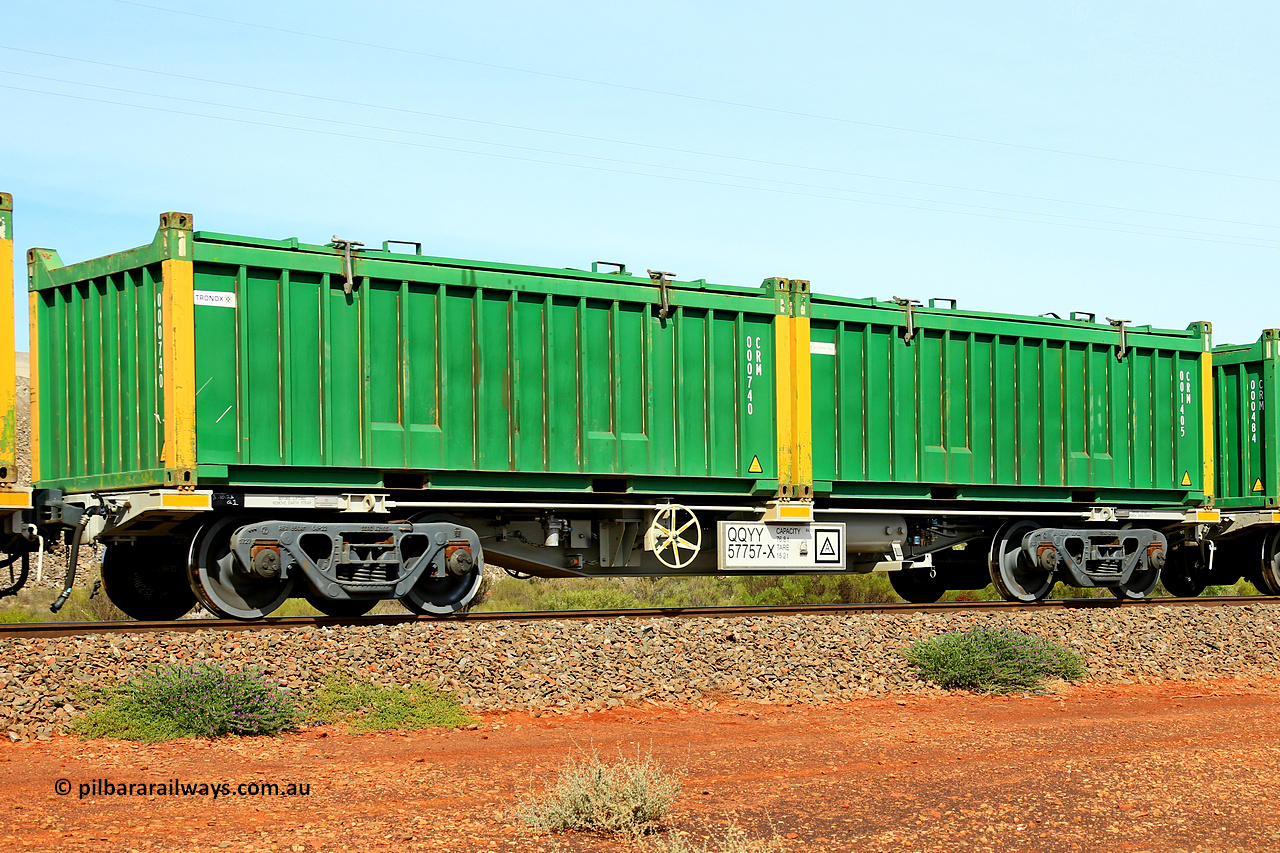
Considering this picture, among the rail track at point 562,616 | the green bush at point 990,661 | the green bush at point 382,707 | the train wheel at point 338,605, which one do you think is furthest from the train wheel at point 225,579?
the green bush at point 990,661

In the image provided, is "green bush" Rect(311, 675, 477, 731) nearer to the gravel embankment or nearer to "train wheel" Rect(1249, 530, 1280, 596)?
the gravel embankment

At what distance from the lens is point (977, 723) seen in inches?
391

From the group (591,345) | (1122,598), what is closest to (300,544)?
(591,345)

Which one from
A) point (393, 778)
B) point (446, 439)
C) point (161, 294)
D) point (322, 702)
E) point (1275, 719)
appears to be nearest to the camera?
point (393, 778)

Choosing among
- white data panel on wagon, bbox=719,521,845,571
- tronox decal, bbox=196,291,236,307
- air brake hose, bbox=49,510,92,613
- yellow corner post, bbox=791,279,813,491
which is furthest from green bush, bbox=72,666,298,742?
yellow corner post, bbox=791,279,813,491

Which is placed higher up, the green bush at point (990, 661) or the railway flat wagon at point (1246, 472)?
the railway flat wagon at point (1246, 472)

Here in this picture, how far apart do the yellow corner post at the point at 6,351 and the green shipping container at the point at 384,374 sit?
1142 mm

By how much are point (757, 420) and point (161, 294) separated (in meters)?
6.38

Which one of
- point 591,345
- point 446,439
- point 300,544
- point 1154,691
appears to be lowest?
point 1154,691

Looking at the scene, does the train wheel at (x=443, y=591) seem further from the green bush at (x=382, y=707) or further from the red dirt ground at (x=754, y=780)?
the red dirt ground at (x=754, y=780)

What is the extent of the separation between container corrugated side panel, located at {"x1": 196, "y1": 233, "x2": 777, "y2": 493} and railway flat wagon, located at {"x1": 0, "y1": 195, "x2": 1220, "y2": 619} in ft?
0.09

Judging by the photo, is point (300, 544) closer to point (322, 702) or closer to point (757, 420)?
point (322, 702)

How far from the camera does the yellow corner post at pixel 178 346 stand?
11.3 m

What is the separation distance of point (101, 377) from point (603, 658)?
18.3ft
